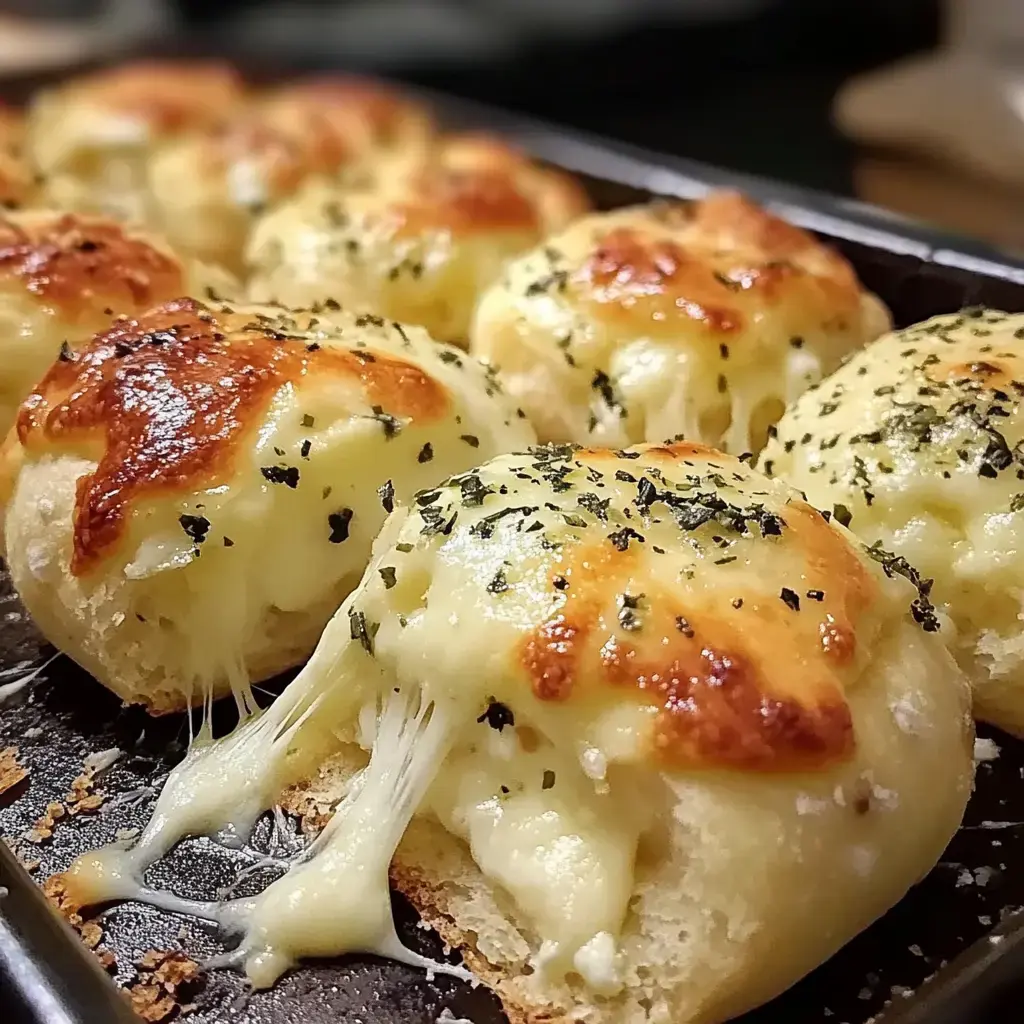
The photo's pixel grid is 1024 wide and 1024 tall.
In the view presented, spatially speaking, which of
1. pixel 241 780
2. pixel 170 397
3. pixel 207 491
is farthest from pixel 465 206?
pixel 241 780

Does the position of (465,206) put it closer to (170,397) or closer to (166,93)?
(170,397)

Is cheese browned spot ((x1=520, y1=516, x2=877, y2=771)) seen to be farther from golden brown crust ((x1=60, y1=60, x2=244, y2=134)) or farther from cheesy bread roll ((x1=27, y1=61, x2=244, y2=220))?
golden brown crust ((x1=60, y1=60, x2=244, y2=134))

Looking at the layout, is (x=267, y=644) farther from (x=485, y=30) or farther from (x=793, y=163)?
(x=485, y=30)

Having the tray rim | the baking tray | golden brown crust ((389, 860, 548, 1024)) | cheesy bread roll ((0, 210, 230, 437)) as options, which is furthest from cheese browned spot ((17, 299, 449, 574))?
the tray rim

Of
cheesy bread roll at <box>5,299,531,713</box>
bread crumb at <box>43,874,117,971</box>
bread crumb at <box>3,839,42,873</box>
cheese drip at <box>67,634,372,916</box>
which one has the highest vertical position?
cheesy bread roll at <box>5,299,531,713</box>

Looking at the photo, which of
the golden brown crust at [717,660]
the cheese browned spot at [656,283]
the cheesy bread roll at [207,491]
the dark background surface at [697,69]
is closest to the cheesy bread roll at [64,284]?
the cheesy bread roll at [207,491]
